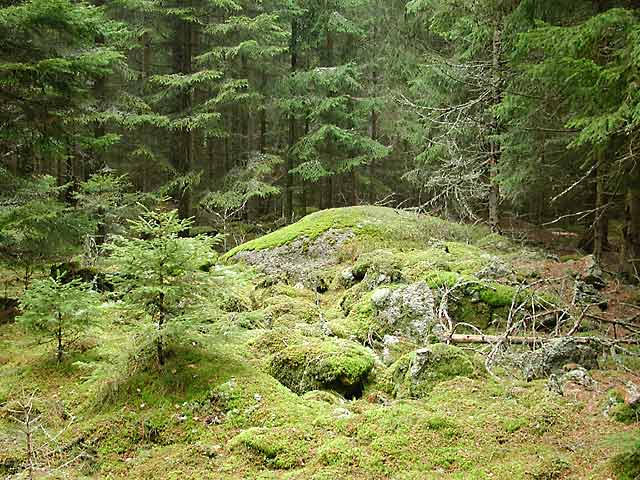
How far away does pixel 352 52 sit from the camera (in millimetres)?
20688

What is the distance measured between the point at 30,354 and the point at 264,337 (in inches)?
121

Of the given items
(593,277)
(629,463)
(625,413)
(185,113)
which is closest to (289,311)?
(625,413)

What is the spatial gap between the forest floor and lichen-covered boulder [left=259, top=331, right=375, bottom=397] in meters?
0.02

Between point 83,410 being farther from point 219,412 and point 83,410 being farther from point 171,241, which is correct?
point 171,241

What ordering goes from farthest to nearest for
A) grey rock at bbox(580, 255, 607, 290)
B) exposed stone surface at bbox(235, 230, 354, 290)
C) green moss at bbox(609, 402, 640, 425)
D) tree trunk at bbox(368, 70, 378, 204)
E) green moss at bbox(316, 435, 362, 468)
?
tree trunk at bbox(368, 70, 378, 204) → exposed stone surface at bbox(235, 230, 354, 290) → grey rock at bbox(580, 255, 607, 290) → green moss at bbox(609, 402, 640, 425) → green moss at bbox(316, 435, 362, 468)

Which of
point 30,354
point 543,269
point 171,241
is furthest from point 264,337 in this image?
point 543,269

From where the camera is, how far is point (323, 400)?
4.41 meters

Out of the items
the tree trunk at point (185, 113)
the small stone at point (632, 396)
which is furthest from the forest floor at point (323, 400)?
the tree trunk at point (185, 113)

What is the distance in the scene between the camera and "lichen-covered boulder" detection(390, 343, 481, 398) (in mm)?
4602

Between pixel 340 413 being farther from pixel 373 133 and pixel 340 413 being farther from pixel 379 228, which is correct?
pixel 373 133

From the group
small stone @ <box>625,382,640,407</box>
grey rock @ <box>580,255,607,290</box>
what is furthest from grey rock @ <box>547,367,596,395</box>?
grey rock @ <box>580,255,607,290</box>

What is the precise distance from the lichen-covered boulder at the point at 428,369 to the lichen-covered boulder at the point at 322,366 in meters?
0.36

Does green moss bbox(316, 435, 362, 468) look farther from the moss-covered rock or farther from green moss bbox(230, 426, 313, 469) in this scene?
the moss-covered rock

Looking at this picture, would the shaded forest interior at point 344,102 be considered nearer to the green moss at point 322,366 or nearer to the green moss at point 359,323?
the green moss at point 359,323
